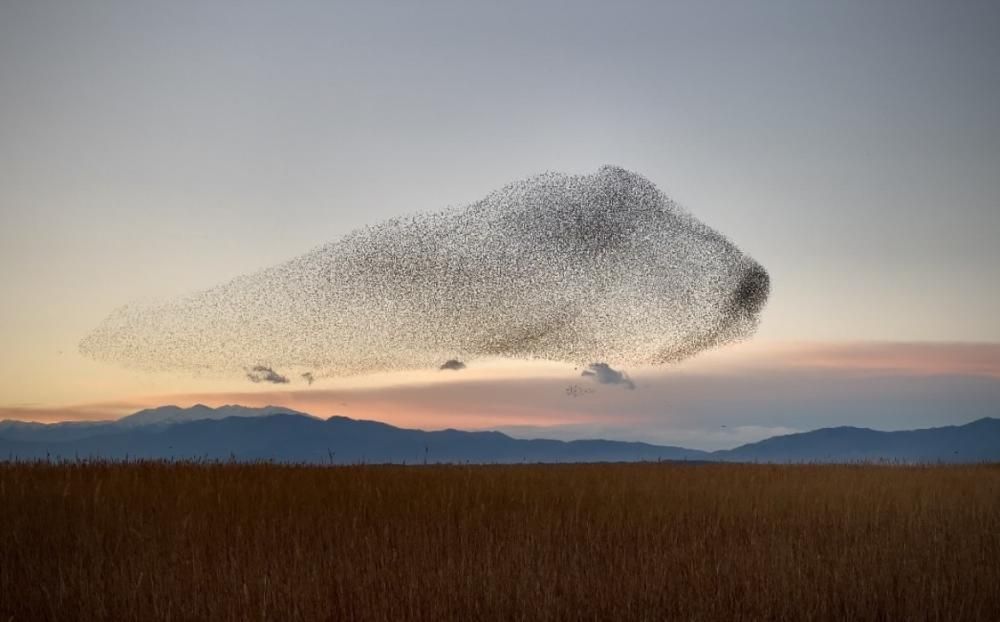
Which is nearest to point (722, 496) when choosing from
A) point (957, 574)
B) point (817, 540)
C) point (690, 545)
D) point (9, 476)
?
point (817, 540)

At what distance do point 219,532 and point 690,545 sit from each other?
5195mm

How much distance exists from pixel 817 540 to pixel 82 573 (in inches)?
317

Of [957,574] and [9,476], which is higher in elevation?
[9,476]

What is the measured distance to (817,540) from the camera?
11008 mm

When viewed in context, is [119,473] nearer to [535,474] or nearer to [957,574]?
[535,474]

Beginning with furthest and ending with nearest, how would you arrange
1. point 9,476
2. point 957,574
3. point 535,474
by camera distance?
point 535,474 → point 9,476 → point 957,574

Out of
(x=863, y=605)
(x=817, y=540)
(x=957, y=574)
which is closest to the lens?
(x=863, y=605)

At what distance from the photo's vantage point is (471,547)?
9.77 meters

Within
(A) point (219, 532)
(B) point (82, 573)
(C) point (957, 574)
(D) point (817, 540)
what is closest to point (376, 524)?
(A) point (219, 532)

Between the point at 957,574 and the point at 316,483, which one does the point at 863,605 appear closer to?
the point at 957,574

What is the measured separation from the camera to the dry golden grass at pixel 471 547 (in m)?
7.33

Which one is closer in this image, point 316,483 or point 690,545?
point 690,545

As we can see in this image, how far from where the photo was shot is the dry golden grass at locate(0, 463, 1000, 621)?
289 inches

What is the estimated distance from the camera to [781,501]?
1394cm
